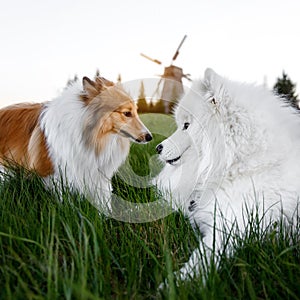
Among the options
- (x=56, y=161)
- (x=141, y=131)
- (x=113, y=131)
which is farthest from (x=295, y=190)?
(x=56, y=161)

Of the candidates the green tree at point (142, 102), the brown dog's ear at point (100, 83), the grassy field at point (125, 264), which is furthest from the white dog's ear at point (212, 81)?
the brown dog's ear at point (100, 83)

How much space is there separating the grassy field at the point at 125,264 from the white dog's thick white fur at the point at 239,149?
223 mm

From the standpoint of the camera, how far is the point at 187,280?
189 cm

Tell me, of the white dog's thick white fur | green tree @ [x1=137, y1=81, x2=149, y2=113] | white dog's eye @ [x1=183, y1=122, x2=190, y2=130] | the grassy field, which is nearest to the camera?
the grassy field

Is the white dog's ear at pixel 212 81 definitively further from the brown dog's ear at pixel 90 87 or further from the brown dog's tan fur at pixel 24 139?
the brown dog's tan fur at pixel 24 139

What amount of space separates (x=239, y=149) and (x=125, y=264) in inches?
44.3

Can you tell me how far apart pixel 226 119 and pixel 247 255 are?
1.00m

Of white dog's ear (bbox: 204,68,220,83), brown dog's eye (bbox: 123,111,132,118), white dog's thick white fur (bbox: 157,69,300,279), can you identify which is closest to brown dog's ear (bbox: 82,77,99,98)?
brown dog's eye (bbox: 123,111,132,118)

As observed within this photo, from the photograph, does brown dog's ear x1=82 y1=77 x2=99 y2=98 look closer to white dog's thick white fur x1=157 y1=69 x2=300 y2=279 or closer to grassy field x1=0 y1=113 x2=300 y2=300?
white dog's thick white fur x1=157 y1=69 x2=300 y2=279

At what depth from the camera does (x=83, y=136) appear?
436 centimetres

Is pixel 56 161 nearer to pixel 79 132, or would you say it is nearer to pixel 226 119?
pixel 79 132

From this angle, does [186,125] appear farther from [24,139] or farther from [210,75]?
[24,139]

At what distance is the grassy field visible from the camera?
174 centimetres

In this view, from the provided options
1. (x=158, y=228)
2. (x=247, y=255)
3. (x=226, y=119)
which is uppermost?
(x=226, y=119)
